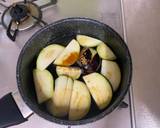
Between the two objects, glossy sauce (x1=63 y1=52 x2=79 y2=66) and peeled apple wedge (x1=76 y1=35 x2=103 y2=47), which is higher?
peeled apple wedge (x1=76 y1=35 x2=103 y2=47)

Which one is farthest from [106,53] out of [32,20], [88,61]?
[32,20]

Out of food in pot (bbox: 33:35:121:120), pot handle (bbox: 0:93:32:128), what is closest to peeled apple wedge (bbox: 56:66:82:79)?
food in pot (bbox: 33:35:121:120)

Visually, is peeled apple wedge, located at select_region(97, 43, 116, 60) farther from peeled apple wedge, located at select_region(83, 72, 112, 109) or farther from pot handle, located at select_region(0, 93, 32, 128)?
pot handle, located at select_region(0, 93, 32, 128)

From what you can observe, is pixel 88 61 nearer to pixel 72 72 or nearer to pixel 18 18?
pixel 72 72

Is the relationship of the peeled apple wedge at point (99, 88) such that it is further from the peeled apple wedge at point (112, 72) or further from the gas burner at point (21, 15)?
the gas burner at point (21, 15)

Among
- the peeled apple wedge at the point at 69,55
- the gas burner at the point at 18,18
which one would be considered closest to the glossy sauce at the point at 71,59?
the peeled apple wedge at the point at 69,55

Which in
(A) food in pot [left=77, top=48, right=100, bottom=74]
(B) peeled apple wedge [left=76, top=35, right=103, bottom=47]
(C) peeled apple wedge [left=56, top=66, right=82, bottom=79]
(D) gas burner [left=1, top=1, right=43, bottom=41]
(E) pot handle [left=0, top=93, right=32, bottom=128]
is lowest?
(E) pot handle [left=0, top=93, right=32, bottom=128]

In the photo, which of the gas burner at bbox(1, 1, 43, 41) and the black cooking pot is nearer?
the black cooking pot
